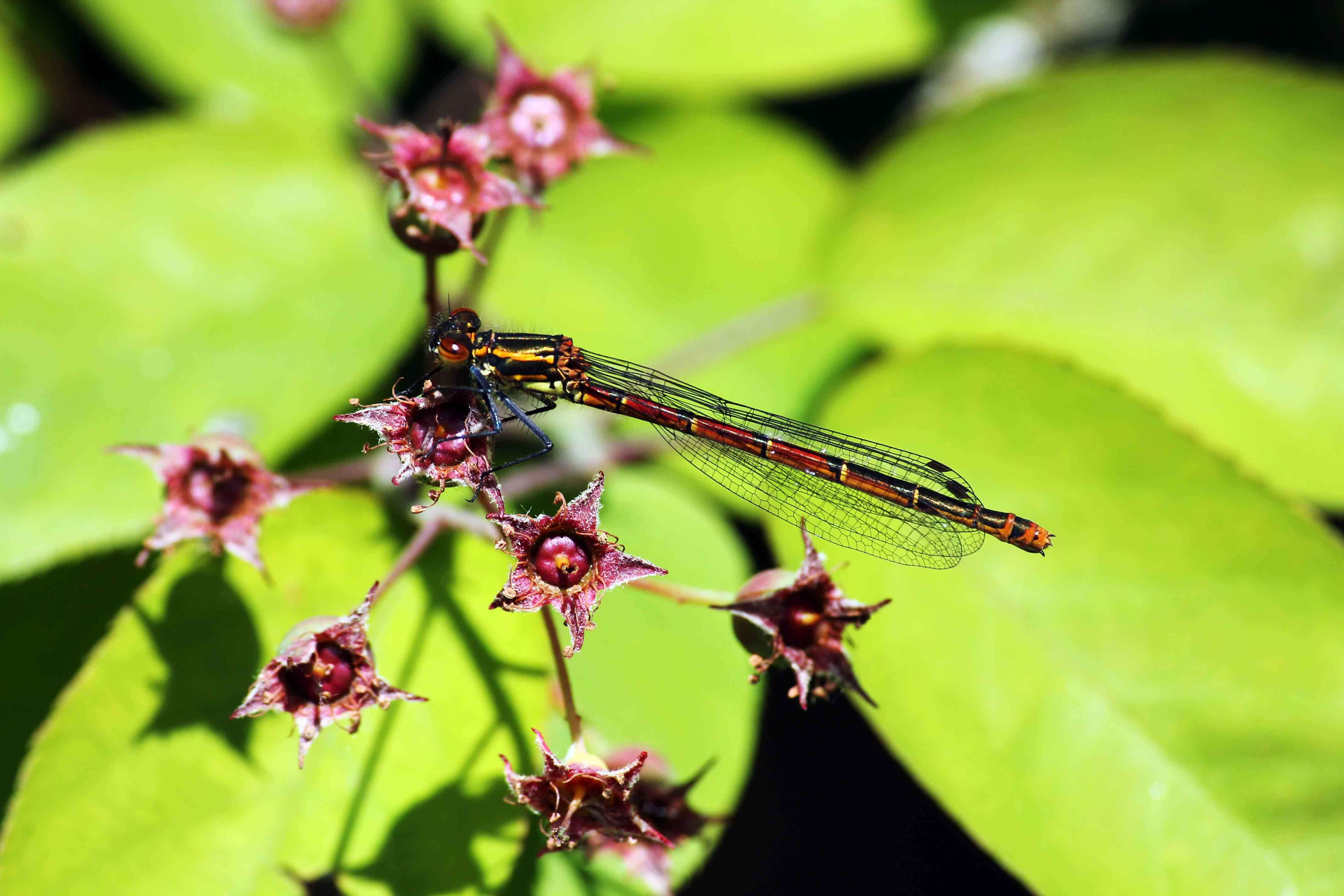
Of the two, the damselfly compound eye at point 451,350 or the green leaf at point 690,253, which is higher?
the green leaf at point 690,253

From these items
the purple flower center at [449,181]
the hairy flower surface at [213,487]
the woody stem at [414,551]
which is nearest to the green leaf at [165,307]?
the hairy flower surface at [213,487]

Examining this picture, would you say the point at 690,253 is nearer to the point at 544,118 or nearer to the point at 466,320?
the point at 544,118

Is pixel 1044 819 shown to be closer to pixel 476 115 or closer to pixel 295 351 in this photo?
pixel 295 351

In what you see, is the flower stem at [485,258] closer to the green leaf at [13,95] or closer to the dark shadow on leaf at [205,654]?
the dark shadow on leaf at [205,654]

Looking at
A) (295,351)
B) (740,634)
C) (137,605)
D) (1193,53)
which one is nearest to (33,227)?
(295,351)

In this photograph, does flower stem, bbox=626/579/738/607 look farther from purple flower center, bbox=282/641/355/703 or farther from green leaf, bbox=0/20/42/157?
green leaf, bbox=0/20/42/157

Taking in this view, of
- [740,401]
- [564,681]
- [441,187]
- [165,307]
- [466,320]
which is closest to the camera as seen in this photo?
[564,681]

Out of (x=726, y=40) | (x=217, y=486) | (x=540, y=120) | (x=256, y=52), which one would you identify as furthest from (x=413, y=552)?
(x=256, y=52)
